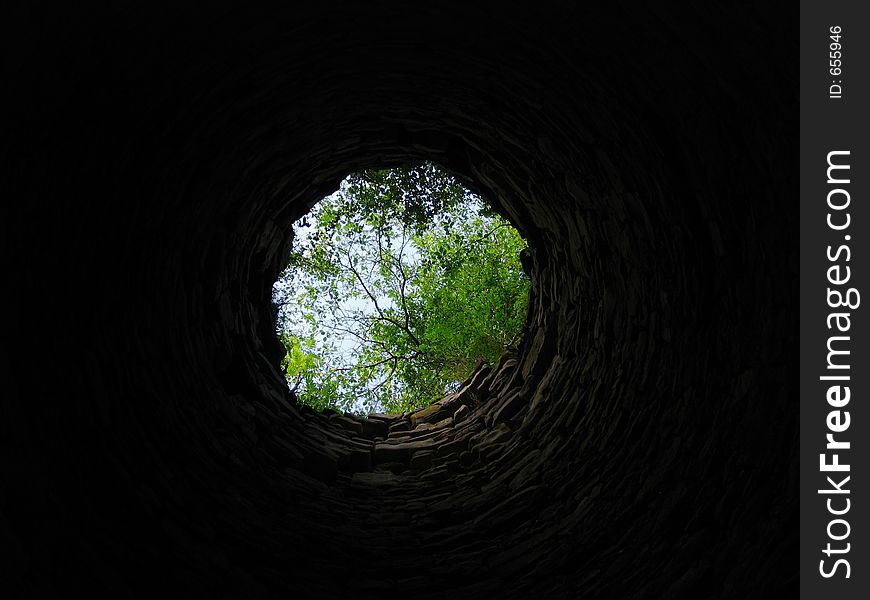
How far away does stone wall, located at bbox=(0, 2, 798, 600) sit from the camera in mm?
2779

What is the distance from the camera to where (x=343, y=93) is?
15.2 ft

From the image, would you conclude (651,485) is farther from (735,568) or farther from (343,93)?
(343,93)

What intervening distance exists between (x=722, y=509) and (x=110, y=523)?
3.44 meters

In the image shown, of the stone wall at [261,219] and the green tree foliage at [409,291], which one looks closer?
the stone wall at [261,219]

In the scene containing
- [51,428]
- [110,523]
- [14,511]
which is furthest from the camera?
[110,523]

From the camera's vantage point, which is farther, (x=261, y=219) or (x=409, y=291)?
(x=409, y=291)

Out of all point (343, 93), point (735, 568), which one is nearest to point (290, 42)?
point (343, 93)

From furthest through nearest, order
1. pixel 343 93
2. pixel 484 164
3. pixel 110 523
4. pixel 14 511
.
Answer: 1. pixel 484 164
2. pixel 343 93
3. pixel 110 523
4. pixel 14 511

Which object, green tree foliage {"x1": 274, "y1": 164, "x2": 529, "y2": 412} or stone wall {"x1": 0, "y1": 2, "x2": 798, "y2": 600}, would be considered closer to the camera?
stone wall {"x1": 0, "y1": 2, "x2": 798, "y2": 600}

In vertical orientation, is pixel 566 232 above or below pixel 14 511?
above

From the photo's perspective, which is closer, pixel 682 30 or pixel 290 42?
pixel 682 30

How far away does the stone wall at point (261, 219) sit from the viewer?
9.12 ft

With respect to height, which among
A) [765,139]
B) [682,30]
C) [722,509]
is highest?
[682,30]

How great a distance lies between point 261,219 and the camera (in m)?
5.96
